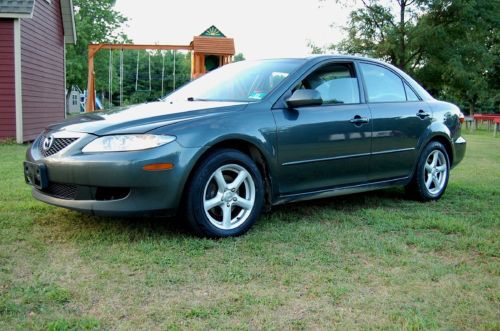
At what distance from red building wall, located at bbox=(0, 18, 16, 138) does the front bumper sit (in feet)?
31.3

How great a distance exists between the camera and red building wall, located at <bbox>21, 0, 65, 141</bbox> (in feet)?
42.8

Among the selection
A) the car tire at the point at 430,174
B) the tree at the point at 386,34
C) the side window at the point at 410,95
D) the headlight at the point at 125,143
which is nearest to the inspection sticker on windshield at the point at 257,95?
the headlight at the point at 125,143

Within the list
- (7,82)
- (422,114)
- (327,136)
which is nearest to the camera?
(327,136)

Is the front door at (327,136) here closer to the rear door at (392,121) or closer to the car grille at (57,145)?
the rear door at (392,121)

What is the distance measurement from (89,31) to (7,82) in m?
31.5

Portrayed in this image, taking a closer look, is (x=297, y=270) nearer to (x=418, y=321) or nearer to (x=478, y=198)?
(x=418, y=321)

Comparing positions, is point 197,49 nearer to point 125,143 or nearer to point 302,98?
point 302,98

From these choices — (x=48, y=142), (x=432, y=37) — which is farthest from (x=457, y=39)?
(x=48, y=142)

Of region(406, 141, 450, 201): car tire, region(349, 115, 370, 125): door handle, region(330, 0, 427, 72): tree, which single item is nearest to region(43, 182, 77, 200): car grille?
region(349, 115, 370, 125): door handle

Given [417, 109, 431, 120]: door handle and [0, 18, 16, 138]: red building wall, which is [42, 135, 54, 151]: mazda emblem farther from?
[0, 18, 16, 138]: red building wall

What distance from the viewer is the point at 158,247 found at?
3752mm

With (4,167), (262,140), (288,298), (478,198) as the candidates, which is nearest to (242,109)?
(262,140)

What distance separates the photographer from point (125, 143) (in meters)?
3.76

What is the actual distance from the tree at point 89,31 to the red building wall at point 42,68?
24.5 m
